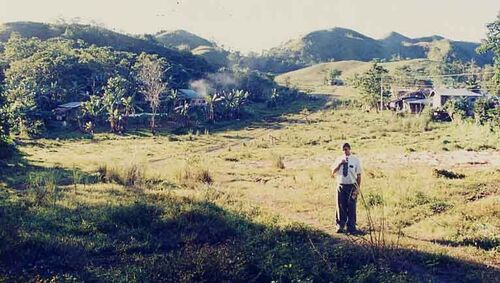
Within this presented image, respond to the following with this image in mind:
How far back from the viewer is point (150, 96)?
49156mm

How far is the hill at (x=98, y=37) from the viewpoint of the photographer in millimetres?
84250

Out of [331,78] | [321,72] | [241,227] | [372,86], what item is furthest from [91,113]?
[321,72]

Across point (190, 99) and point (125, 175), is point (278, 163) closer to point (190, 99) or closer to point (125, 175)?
point (125, 175)

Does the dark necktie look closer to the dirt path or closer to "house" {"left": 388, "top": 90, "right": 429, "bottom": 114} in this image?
the dirt path

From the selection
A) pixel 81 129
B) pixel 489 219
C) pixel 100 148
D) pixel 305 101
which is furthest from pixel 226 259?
pixel 305 101

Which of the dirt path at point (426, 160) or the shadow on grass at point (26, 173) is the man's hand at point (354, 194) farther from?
the dirt path at point (426, 160)

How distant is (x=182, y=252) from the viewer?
25.1 feet

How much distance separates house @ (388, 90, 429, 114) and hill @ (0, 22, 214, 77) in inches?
1438

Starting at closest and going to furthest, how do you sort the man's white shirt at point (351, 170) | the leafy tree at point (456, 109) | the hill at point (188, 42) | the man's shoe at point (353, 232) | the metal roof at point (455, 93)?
the man's white shirt at point (351, 170)
the man's shoe at point (353, 232)
the leafy tree at point (456, 109)
the metal roof at point (455, 93)
the hill at point (188, 42)

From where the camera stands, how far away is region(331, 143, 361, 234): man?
8.85m

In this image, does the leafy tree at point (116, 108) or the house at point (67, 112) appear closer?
the leafy tree at point (116, 108)

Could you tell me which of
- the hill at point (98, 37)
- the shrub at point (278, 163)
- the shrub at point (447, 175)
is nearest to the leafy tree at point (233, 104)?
the hill at point (98, 37)

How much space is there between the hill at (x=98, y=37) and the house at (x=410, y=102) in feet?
120

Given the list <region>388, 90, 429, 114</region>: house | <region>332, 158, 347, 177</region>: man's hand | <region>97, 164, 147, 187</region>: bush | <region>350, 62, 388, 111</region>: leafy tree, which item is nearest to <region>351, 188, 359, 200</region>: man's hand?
<region>332, 158, 347, 177</region>: man's hand
